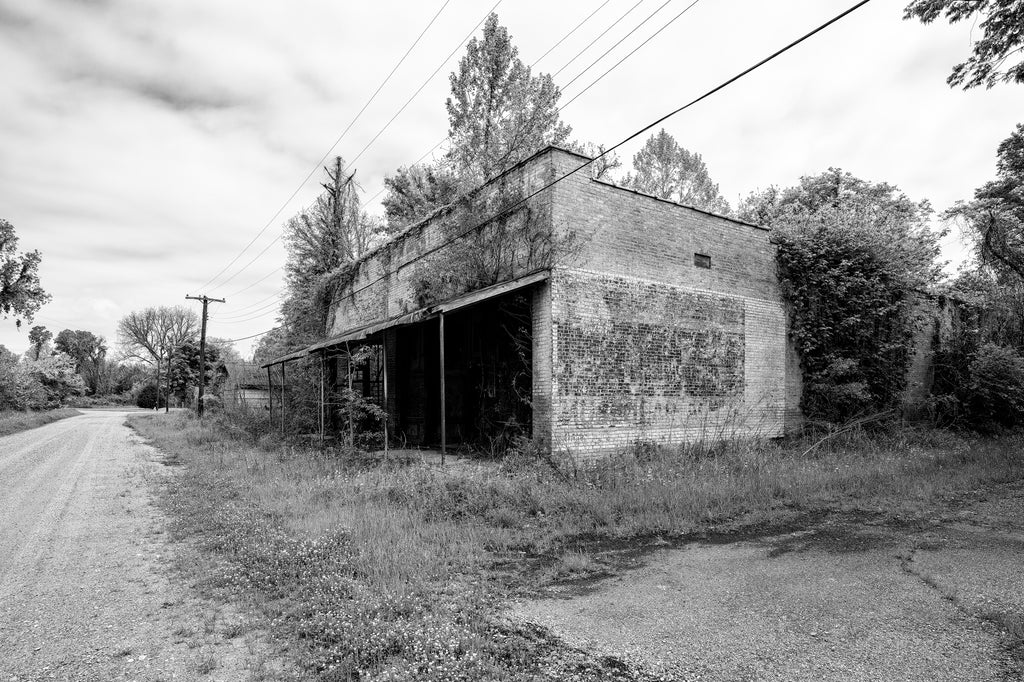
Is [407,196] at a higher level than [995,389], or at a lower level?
higher

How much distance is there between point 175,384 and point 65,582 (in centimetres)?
6081

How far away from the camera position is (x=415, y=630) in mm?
3752

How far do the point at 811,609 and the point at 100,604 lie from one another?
219 inches

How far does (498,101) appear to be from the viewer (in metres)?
24.7

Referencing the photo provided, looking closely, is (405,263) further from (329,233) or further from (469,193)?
(329,233)

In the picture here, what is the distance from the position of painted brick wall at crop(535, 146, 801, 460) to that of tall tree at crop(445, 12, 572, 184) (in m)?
13.8

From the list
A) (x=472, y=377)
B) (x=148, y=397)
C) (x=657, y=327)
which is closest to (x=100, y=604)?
(x=472, y=377)

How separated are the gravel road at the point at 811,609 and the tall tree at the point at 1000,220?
1291 centimetres

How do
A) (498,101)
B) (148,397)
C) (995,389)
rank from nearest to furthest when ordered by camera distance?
1. (995,389)
2. (498,101)
3. (148,397)

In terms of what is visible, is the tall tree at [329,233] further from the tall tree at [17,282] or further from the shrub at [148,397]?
the shrub at [148,397]

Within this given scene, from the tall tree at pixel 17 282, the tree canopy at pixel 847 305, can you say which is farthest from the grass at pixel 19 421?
the tree canopy at pixel 847 305

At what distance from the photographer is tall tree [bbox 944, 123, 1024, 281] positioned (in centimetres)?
1500

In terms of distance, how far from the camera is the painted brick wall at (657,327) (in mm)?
10180

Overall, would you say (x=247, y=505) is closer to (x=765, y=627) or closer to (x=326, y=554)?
(x=326, y=554)
